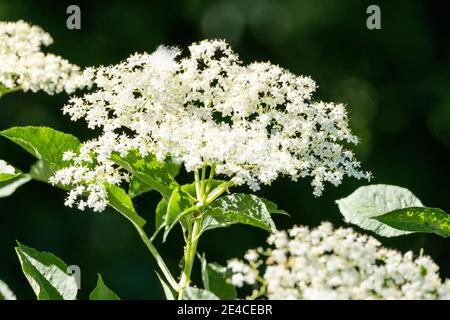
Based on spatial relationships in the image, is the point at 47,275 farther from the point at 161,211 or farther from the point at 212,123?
the point at 212,123

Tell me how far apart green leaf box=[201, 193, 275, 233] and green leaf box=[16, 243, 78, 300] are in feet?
0.75

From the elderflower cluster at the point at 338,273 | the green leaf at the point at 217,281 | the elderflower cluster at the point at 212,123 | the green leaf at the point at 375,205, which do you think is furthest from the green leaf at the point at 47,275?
the green leaf at the point at 375,205

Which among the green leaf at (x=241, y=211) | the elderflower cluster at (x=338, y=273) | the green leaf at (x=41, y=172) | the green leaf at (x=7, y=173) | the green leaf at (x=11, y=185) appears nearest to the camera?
the elderflower cluster at (x=338, y=273)

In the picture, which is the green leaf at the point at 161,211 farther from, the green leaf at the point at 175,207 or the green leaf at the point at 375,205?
the green leaf at the point at 375,205

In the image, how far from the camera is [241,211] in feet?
3.61

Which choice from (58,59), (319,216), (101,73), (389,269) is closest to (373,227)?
(389,269)

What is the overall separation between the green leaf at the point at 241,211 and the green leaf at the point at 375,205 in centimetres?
14

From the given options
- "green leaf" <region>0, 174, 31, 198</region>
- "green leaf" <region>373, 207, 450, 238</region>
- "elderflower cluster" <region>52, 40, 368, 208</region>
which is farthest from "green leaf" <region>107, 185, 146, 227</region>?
"green leaf" <region>373, 207, 450, 238</region>

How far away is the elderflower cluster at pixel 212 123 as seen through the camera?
1.10m

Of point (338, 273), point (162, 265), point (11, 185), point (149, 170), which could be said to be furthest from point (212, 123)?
point (11, 185)

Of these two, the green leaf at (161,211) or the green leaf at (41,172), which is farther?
the green leaf at (41,172)

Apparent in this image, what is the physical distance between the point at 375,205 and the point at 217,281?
274 millimetres

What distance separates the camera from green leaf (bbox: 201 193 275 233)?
1.07 meters
